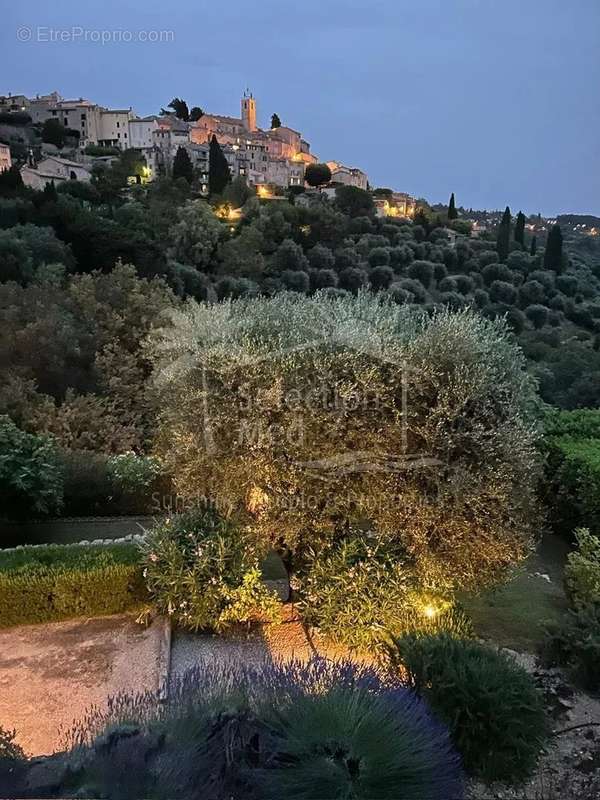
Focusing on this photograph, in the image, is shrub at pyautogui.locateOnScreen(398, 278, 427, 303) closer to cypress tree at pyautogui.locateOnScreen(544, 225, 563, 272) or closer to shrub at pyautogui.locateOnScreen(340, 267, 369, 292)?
shrub at pyautogui.locateOnScreen(340, 267, 369, 292)

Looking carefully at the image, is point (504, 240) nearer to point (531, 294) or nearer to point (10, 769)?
point (531, 294)

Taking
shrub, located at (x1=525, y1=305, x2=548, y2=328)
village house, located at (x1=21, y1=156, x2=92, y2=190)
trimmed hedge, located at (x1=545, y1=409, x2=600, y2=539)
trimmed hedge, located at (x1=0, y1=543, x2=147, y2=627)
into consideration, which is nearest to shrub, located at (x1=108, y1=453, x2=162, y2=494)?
trimmed hedge, located at (x1=0, y1=543, x2=147, y2=627)

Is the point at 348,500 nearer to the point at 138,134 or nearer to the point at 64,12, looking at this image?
the point at 64,12

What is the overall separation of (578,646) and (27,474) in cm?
771

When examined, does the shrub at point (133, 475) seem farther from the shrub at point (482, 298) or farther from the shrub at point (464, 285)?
the shrub at point (464, 285)

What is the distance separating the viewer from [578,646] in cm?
601

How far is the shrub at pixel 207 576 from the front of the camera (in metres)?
6.97

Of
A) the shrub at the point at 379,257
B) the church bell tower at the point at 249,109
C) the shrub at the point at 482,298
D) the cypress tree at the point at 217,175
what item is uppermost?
the church bell tower at the point at 249,109

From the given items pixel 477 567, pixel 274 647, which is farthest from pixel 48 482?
pixel 477 567

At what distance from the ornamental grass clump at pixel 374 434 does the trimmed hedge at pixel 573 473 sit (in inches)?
116

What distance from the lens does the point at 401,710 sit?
3.89 metres

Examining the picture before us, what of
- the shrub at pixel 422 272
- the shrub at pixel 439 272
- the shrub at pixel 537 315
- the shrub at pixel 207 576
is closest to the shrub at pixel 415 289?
the shrub at pixel 422 272

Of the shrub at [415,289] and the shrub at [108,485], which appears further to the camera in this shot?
the shrub at [415,289]

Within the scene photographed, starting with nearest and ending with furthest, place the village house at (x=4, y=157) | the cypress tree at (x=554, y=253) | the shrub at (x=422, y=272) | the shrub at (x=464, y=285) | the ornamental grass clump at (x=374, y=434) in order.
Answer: the ornamental grass clump at (x=374, y=434) → the shrub at (x=464, y=285) → the shrub at (x=422, y=272) → the cypress tree at (x=554, y=253) → the village house at (x=4, y=157)
